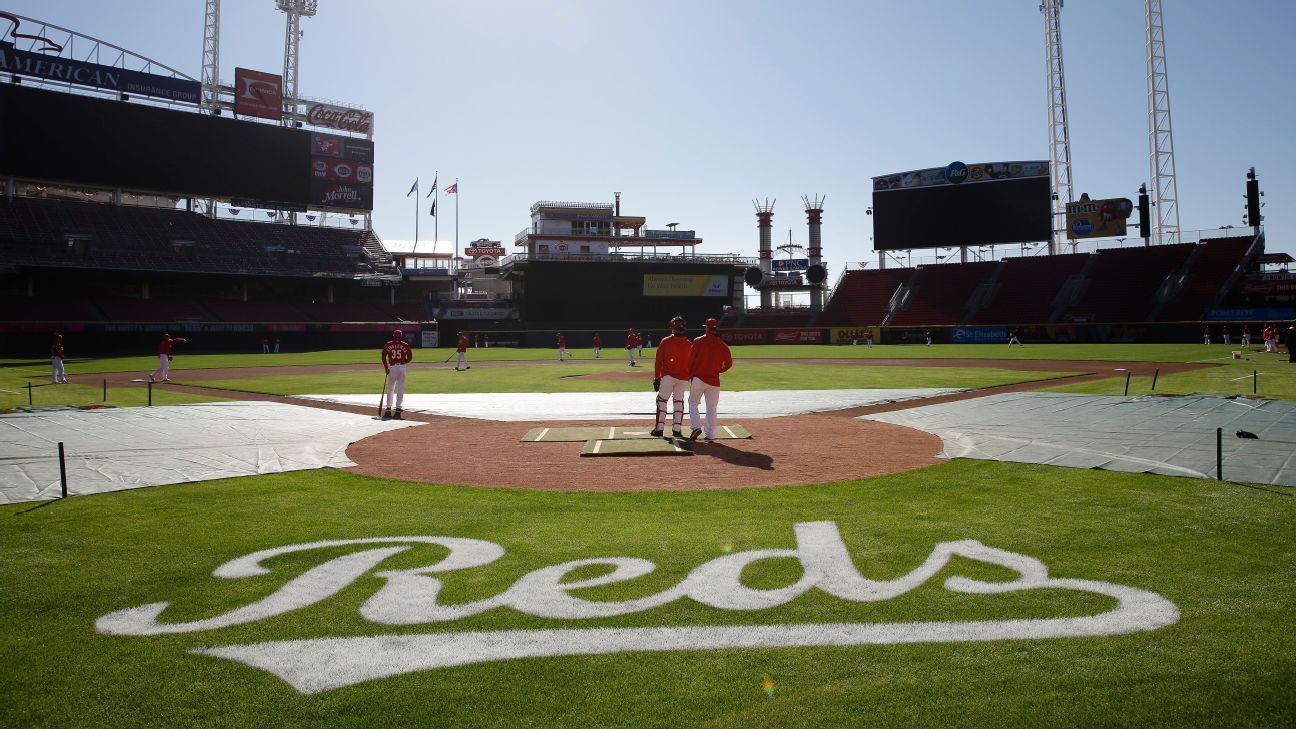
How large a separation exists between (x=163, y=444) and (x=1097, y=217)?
2679 inches

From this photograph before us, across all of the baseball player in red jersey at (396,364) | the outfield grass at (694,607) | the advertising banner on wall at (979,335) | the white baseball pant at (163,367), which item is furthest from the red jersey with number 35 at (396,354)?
the advertising banner on wall at (979,335)

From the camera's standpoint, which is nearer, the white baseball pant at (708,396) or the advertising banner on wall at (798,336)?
the white baseball pant at (708,396)

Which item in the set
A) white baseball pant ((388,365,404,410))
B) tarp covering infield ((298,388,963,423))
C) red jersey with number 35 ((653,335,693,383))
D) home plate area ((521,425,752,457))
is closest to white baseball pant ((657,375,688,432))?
red jersey with number 35 ((653,335,693,383))

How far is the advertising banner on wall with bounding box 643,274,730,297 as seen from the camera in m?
74.9

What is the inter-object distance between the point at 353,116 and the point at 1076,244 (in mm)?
66218

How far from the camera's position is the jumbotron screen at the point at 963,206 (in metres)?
61.6

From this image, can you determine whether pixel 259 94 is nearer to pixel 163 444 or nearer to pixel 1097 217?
pixel 163 444

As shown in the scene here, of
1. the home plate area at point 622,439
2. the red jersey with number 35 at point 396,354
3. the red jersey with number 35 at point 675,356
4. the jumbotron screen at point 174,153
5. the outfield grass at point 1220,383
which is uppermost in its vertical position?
the jumbotron screen at point 174,153

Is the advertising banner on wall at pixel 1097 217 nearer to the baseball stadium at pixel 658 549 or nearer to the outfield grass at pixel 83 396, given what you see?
the baseball stadium at pixel 658 549

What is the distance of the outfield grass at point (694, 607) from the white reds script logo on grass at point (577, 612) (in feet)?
0.36

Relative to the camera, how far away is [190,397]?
21656mm

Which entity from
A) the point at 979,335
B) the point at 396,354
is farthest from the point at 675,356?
the point at 979,335

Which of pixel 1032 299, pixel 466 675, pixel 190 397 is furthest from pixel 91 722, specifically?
pixel 1032 299

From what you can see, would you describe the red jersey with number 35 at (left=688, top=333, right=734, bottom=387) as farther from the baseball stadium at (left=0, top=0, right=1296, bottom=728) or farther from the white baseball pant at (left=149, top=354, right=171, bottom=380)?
the white baseball pant at (left=149, top=354, right=171, bottom=380)
